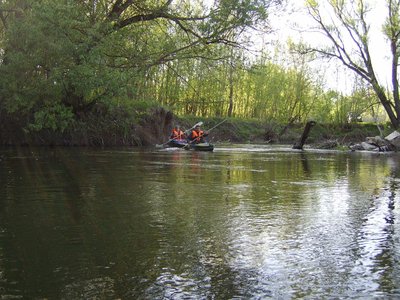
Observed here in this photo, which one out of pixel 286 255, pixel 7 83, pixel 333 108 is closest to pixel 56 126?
pixel 7 83

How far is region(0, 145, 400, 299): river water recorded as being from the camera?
413 centimetres

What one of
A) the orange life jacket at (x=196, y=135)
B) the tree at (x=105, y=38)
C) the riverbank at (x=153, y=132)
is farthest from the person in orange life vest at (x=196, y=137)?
the tree at (x=105, y=38)

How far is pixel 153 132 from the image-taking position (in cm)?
3659

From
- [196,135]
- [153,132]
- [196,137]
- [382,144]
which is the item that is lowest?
[382,144]

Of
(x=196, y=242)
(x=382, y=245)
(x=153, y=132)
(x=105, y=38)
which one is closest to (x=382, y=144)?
(x=153, y=132)

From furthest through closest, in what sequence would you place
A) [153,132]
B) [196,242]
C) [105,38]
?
1. [153,132]
2. [105,38]
3. [196,242]

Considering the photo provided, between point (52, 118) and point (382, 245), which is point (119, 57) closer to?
point (52, 118)

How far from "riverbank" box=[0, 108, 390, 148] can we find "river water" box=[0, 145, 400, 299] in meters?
19.4

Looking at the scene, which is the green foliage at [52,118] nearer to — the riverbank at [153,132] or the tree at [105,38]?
the riverbank at [153,132]

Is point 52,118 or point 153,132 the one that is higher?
point 52,118

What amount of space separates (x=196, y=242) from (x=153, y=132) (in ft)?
102

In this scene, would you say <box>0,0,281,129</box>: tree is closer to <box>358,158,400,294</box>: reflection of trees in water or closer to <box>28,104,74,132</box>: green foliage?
<box>28,104,74,132</box>: green foliage

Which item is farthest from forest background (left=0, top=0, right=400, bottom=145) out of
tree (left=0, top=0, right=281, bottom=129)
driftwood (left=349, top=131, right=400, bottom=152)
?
driftwood (left=349, top=131, right=400, bottom=152)

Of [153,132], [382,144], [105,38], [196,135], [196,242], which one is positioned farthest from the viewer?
[153,132]
